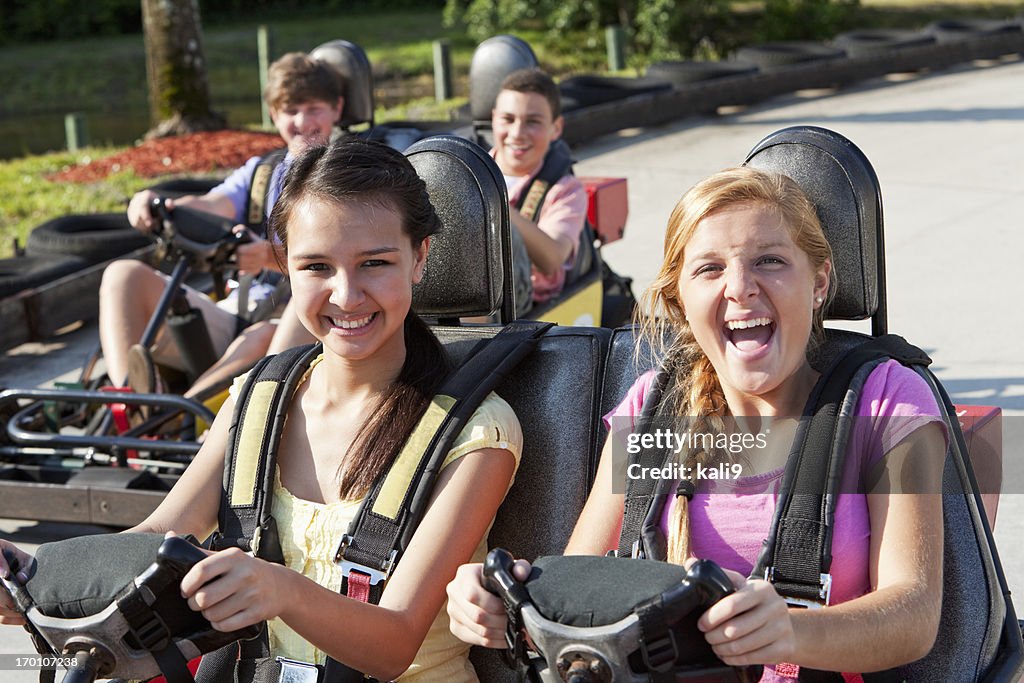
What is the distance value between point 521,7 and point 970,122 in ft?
23.5

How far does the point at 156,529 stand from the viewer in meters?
2.08

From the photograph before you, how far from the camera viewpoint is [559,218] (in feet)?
13.5

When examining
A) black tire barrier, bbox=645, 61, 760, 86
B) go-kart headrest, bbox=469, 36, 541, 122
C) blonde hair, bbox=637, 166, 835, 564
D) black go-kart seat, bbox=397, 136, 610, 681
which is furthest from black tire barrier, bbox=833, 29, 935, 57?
blonde hair, bbox=637, 166, 835, 564

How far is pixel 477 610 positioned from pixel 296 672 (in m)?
0.46

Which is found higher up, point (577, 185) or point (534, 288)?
point (577, 185)

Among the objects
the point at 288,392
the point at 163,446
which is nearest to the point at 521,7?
the point at 163,446

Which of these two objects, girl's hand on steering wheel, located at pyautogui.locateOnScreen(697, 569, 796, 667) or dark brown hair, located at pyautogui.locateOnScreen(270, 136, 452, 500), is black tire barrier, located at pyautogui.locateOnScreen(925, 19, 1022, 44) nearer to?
dark brown hair, located at pyautogui.locateOnScreen(270, 136, 452, 500)

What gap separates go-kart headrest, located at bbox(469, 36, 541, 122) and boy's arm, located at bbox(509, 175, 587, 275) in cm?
94

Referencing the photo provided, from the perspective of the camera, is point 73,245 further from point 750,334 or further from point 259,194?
point 750,334

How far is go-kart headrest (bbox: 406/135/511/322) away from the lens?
7.93 ft

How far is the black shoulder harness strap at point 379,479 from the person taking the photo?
6.49 feet

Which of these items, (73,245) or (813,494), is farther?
(73,245)

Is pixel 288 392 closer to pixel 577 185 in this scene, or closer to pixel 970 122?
pixel 577 185

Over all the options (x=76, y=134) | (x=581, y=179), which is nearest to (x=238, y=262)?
(x=581, y=179)
